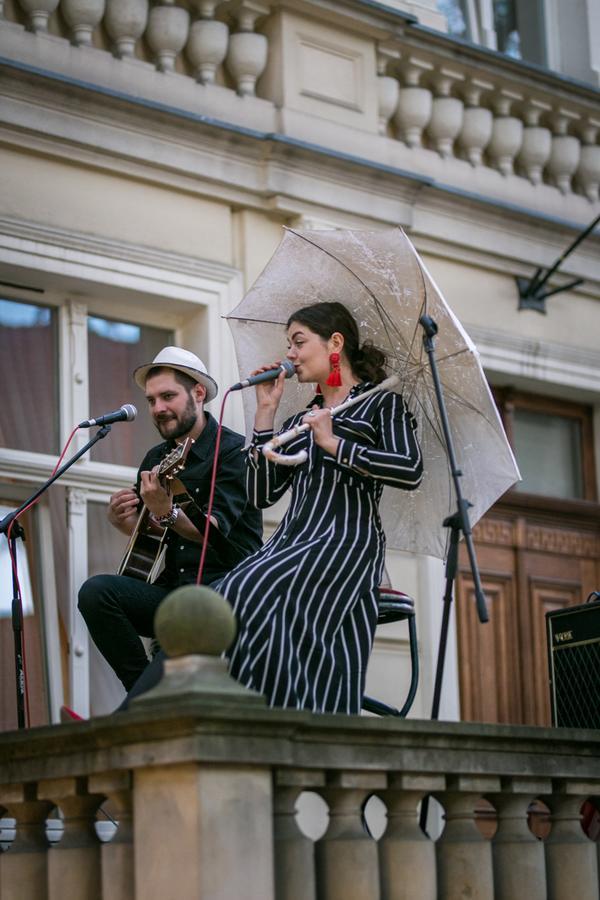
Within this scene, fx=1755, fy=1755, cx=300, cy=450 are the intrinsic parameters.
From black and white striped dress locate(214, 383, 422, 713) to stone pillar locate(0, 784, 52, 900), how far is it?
0.73 metres

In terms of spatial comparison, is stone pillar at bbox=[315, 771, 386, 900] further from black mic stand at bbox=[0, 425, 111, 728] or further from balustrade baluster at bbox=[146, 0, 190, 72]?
balustrade baluster at bbox=[146, 0, 190, 72]

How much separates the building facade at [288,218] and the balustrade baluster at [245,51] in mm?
12

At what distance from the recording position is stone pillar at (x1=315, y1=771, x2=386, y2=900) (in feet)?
16.1

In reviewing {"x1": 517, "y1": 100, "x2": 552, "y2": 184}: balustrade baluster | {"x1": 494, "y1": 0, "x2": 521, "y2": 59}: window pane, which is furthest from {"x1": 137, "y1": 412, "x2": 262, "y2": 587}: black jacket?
{"x1": 494, "y1": 0, "x2": 521, "y2": 59}: window pane

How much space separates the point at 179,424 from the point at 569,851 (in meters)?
2.36

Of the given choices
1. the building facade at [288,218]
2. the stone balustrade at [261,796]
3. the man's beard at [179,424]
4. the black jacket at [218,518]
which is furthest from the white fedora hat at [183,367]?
the stone balustrade at [261,796]

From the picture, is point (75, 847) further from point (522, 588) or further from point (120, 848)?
point (522, 588)

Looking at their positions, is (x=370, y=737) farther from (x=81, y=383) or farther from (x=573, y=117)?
(x=573, y=117)

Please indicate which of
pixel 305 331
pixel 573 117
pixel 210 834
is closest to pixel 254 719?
pixel 210 834

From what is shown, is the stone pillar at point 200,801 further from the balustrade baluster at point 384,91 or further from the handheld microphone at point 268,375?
the balustrade baluster at point 384,91

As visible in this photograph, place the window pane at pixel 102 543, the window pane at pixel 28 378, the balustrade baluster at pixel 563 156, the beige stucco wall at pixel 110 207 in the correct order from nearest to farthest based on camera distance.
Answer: the beige stucco wall at pixel 110 207
the window pane at pixel 28 378
the window pane at pixel 102 543
the balustrade baluster at pixel 563 156

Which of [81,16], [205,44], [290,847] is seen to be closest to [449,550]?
[290,847]

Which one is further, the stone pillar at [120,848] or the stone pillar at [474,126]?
the stone pillar at [474,126]

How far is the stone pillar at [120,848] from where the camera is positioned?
4.77 metres
